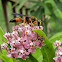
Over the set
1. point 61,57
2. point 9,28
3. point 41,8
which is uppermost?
point 41,8

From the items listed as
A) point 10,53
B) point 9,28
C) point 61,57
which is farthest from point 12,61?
point 9,28

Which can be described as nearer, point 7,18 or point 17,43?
point 17,43

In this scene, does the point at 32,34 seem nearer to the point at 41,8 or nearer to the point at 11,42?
the point at 11,42

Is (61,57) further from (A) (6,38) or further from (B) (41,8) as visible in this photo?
(B) (41,8)

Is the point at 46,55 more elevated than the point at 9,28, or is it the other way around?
the point at 9,28

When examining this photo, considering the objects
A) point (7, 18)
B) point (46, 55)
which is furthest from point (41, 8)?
point (46, 55)

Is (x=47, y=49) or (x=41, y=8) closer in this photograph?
(x=47, y=49)

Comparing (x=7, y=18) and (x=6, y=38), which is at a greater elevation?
(x=7, y=18)
